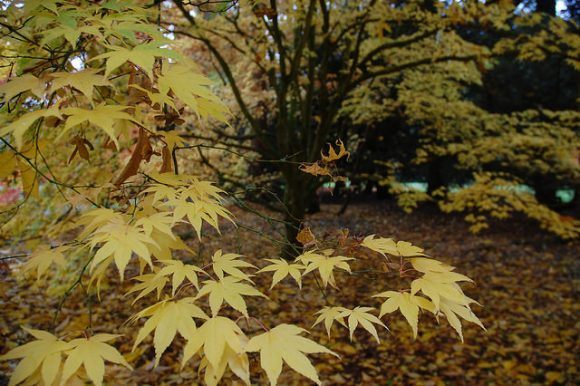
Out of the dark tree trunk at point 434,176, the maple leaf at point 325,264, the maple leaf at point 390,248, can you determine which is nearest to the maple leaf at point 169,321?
the maple leaf at point 325,264

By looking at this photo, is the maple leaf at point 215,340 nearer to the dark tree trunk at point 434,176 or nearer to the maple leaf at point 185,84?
the maple leaf at point 185,84

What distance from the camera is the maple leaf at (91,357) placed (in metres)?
0.96

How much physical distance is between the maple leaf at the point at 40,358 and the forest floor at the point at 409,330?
380mm

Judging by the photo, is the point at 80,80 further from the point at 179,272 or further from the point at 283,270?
the point at 283,270

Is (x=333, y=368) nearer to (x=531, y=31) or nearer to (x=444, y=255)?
(x=444, y=255)

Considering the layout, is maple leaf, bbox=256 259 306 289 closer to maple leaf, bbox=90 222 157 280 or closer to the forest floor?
the forest floor

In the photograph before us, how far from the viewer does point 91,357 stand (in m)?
1.00

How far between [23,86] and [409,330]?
14.4 ft

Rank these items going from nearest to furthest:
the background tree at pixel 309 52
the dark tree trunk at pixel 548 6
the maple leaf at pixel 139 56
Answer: the maple leaf at pixel 139 56 → the background tree at pixel 309 52 → the dark tree trunk at pixel 548 6

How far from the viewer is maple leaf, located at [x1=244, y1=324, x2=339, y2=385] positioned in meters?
0.93

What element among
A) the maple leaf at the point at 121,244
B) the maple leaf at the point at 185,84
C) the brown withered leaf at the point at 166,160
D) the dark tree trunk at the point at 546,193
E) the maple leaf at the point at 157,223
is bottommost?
the dark tree trunk at the point at 546,193

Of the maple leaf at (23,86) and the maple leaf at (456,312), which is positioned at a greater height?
the maple leaf at (23,86)

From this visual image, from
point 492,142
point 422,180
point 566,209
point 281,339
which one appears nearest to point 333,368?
point 281,339

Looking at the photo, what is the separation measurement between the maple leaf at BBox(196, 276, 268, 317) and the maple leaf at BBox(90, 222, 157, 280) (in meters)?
0.20
